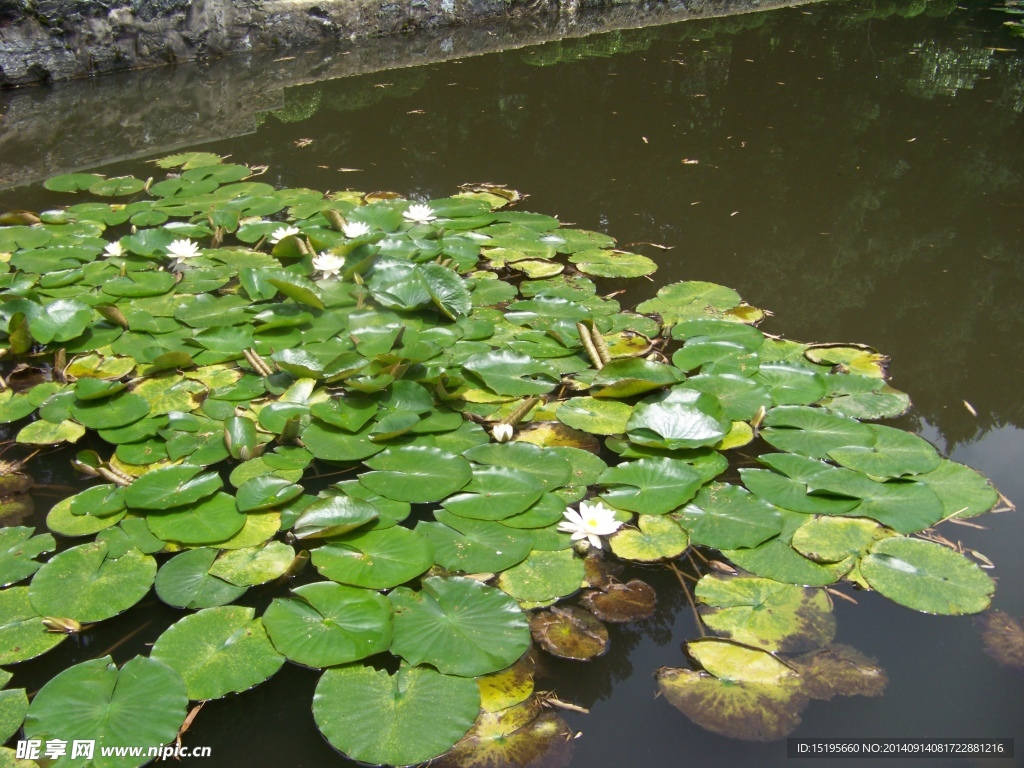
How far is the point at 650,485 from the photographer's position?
1.74 m

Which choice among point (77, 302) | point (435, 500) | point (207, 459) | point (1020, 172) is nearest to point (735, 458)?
point (435, 500)

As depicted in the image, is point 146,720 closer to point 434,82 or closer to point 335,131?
point 335,131

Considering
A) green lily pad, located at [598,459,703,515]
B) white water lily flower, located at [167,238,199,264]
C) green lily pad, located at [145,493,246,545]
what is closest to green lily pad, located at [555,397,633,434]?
green lily pad, located at [598,459,703,515]

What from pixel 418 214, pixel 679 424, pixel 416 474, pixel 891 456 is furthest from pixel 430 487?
pixel 418 214

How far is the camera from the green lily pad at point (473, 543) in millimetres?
1536

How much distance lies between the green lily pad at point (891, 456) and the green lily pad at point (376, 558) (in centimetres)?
100

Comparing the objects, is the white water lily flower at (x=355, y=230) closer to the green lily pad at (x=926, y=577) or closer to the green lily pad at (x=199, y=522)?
the green lily pad at (x=199, y=522)

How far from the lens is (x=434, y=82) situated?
4.82 m

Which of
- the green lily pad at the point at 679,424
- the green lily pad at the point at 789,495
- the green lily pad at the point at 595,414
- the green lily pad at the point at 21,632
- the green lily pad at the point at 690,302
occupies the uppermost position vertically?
the green lily pad at the point at 690,302

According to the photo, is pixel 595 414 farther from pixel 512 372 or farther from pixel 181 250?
pixel 181 250

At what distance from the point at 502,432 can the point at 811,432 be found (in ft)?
2.51

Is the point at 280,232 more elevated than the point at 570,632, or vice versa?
the point at 280,232

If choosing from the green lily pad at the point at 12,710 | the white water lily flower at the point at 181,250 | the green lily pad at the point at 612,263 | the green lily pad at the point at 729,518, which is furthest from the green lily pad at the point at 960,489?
the white water lily flower at the point at 181,250

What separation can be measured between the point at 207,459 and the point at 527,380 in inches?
32.6
